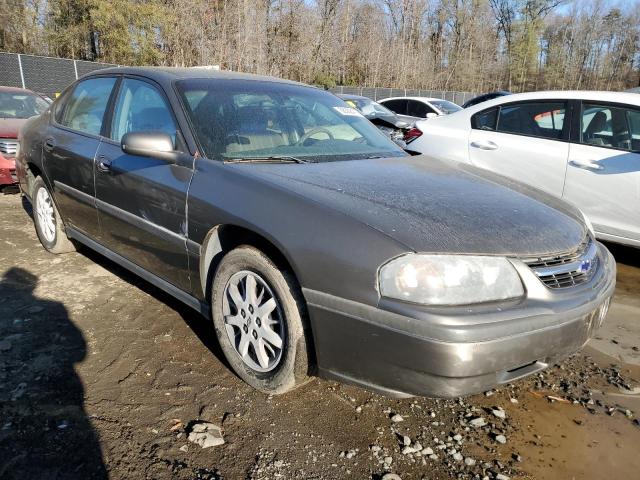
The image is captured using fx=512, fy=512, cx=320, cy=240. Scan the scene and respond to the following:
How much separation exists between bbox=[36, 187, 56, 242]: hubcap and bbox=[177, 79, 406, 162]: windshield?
6.74ft

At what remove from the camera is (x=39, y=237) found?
464cm

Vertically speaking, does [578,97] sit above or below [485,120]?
above

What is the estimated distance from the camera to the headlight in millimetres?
1959

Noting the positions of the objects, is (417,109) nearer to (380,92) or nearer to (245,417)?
(245,417)

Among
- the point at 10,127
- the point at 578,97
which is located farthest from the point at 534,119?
the point at 10,127

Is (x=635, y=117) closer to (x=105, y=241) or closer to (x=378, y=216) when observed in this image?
(x=378, y=216)

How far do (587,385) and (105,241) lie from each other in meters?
3.12

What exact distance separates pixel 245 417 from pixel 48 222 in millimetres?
3052

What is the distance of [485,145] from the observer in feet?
17.1

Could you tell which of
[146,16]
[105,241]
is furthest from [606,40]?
[105,241]

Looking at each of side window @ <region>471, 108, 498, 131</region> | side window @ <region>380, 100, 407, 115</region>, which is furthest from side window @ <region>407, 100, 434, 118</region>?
side window @ <region>471, 108, 498, 131</region>

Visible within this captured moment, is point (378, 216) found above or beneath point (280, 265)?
above

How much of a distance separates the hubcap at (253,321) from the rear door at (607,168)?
3.41m

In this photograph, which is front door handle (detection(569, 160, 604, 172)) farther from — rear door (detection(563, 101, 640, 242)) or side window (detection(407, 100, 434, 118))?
side window (detection(407, 100, 434, 118))
